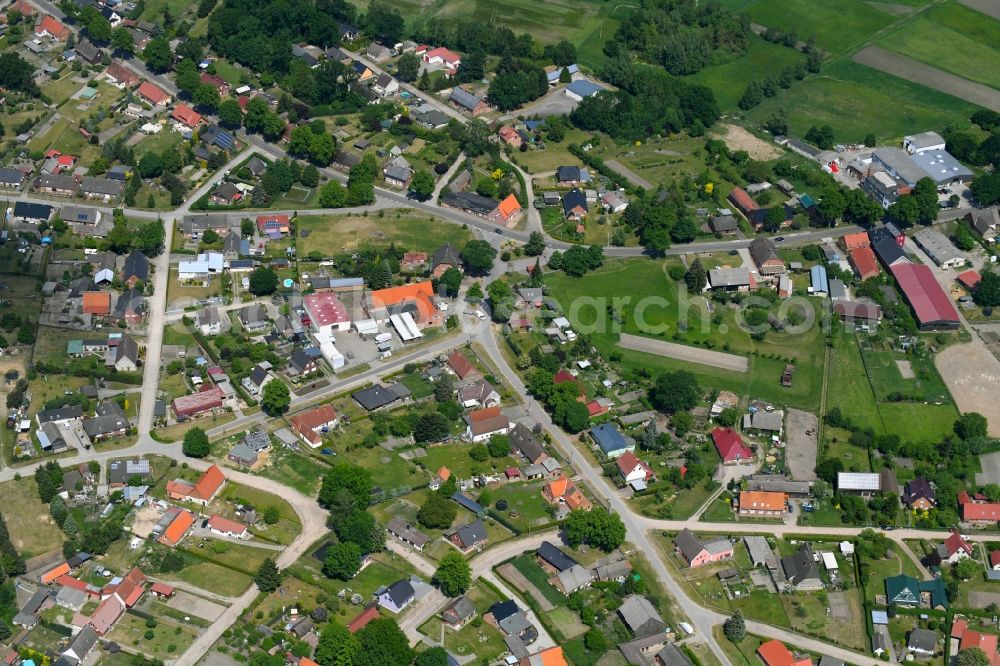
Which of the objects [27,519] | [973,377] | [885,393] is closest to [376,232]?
[27,519]

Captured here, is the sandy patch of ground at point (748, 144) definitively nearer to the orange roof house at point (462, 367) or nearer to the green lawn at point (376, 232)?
the green lawn at point (376, 232)

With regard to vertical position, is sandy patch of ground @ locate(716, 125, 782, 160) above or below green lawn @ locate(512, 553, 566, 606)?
above

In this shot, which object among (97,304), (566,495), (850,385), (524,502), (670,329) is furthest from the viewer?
(670,329)

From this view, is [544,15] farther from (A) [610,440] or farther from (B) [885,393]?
(A) [610,440]

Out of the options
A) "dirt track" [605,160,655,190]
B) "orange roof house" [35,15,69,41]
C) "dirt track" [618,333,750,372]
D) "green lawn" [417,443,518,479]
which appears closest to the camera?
"green lawn" [417,443,518,479]

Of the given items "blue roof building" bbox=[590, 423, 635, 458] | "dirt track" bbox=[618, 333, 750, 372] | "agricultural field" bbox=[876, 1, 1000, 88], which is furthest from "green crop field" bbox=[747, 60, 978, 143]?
"blue roof building" bbox=[590, 423, 635, 458]

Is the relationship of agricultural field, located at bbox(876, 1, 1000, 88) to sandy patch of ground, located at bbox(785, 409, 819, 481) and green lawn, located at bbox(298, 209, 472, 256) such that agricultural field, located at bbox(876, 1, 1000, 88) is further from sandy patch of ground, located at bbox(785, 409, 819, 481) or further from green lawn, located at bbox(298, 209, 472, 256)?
sandy patch of ground, located at bbox(785, 409, 819, 481)

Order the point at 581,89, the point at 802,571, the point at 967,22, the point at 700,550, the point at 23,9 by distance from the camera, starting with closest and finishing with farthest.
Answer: the point at 802,571 → the point at 700,550 → the point at 581,89 → the point at 23,9 → the point at 967,22

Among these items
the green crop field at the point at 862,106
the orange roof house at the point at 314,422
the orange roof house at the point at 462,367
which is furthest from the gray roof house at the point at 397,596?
the green crop field at the point at 862,106
